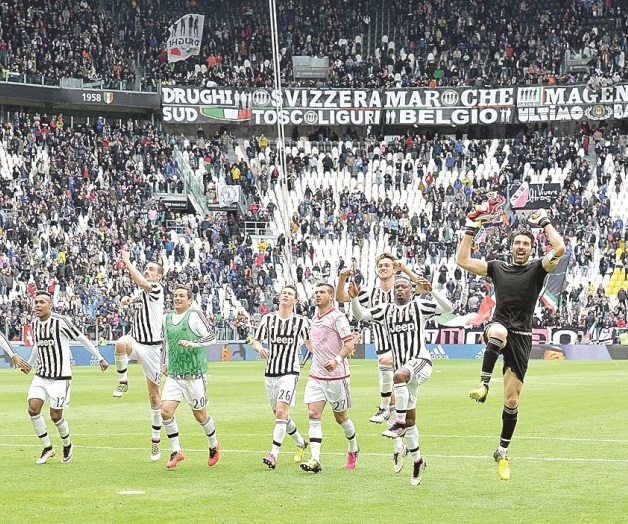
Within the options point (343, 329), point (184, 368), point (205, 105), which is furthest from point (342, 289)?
point (205, 105)

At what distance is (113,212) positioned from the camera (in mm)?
59719

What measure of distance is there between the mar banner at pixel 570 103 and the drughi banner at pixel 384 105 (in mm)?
54

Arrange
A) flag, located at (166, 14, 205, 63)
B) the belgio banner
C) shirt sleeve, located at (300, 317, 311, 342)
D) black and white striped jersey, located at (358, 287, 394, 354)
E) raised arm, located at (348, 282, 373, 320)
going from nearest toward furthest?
raised arm, located at (348, 282, 373, 320), shirt sleeve, located at (300, 317, 311, 342), black and white striped jersey, located at (358, 287, 394, 354), the belgio banner, flag, located at (166, 14, 205, 63)

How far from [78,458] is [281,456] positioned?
9.95 feet

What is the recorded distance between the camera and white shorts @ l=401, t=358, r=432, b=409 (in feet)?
50.2

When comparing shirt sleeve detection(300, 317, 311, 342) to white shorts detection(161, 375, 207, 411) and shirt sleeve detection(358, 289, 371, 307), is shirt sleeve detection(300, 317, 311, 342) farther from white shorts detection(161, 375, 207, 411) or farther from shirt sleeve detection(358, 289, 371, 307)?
white shorts detection(161, 375, 207, 411)

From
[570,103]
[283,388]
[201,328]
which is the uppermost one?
[570,103]

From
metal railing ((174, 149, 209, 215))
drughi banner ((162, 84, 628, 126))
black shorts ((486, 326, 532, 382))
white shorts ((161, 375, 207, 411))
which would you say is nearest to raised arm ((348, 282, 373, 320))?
white shorts ((161, 375, 207, 411))

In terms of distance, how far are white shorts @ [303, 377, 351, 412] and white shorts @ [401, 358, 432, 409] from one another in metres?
0.93

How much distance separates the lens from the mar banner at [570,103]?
64.4m

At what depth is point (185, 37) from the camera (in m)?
68.2

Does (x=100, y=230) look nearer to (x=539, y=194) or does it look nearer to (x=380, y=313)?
(x=539, y=194)

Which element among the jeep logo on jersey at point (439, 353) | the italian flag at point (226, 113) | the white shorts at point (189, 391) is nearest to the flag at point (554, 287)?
the jeep logo on jersey at point (439, 353)

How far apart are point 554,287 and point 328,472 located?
137 feet
